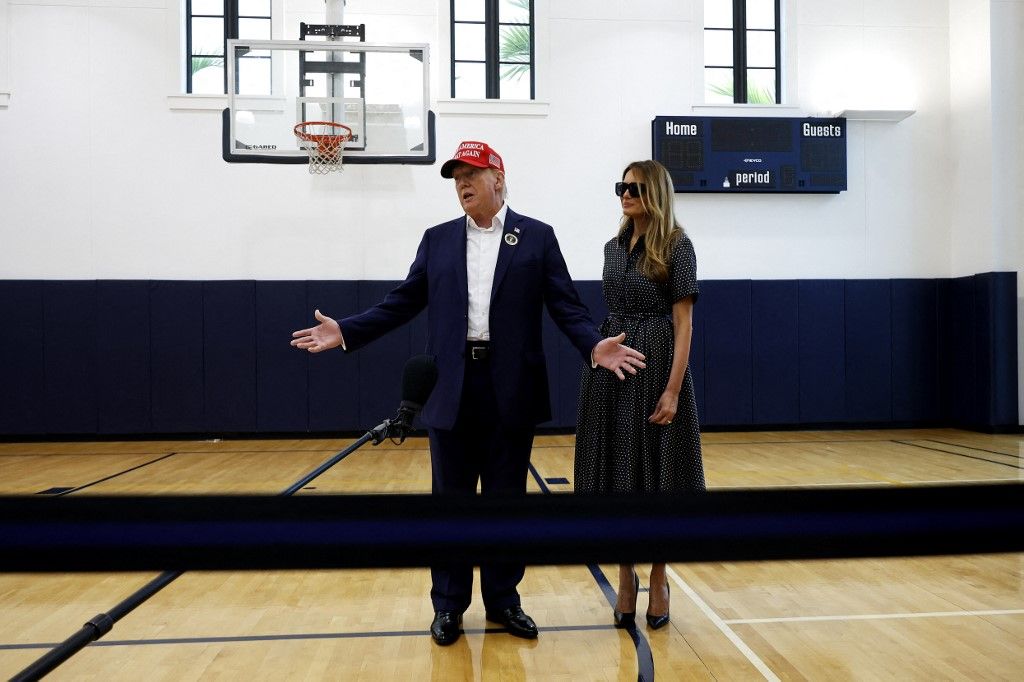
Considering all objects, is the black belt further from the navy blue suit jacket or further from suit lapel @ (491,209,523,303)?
suit lapel @ (491,209,523,303)

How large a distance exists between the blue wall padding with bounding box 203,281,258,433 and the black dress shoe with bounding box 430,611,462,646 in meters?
5.76

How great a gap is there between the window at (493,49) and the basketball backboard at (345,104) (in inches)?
46.0

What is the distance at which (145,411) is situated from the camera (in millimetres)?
7645

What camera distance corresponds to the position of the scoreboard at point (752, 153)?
26.0 ft

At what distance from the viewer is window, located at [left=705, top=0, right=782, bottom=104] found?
8.48 meters

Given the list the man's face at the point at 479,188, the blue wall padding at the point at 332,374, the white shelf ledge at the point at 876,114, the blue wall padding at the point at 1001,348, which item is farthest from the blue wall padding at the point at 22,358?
the blue wall padding at the point at 1001,348

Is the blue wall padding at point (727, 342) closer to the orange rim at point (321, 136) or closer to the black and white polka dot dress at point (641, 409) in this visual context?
the orange rim at point (321, 136)

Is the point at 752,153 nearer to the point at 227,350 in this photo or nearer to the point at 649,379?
the point at 227,350

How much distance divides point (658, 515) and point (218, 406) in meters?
7.97

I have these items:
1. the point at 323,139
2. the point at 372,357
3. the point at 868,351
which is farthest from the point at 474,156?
the point at 868,351

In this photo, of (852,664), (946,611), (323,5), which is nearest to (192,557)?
(852,664)

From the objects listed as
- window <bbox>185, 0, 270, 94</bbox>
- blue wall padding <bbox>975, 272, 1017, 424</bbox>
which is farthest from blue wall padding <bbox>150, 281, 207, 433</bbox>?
blue wall padding <bbox>975, 272, 1017, 424</bbox>

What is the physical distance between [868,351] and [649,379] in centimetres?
672

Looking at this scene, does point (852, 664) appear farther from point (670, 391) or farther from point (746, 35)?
point (746, 35)
